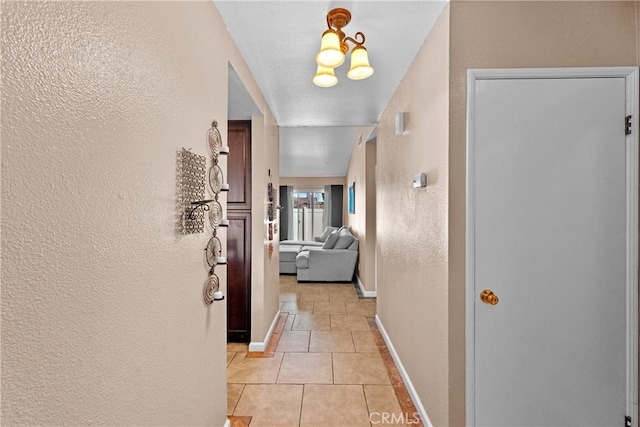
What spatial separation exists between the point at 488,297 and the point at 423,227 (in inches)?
23.5

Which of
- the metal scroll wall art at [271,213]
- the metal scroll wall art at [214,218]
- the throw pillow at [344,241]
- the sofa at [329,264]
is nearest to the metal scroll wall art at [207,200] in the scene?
the metal scroll wall art at [214,218]

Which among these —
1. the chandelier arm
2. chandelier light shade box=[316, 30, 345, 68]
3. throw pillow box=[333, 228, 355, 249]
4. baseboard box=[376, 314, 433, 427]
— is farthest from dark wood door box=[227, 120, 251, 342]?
throw pillow box=[333, 228, 355, 249]

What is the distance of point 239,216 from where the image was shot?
10.3 ft

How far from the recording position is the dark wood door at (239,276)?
10.4 ft

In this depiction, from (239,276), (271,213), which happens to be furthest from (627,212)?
(239,276)

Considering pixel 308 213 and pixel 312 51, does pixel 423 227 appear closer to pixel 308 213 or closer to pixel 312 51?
pixel 312 51

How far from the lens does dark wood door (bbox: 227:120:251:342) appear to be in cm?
314

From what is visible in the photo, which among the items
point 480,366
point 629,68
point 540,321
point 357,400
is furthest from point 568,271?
point 357,400

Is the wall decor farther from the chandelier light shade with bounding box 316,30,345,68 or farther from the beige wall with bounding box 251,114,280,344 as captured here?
the beige wall with bounding box 251,114,280,344

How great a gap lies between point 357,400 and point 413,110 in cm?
206

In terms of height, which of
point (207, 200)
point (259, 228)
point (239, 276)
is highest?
point (207, 200)

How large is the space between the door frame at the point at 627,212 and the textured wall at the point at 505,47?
30mm

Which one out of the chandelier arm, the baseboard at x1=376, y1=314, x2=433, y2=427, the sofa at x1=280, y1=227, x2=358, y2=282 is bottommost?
the baseboard at x1=376, y1=314, x2=433, y2=427

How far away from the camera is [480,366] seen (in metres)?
1.60
